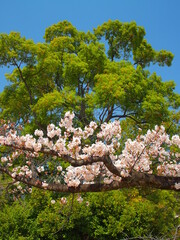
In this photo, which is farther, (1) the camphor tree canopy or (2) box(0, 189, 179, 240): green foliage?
(1) the camphor tree canopy

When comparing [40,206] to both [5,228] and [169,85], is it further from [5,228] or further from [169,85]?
[169,85]

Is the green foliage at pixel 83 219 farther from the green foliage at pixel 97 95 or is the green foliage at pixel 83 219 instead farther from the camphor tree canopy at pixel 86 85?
the camphor tree canopy at pixel 86 85

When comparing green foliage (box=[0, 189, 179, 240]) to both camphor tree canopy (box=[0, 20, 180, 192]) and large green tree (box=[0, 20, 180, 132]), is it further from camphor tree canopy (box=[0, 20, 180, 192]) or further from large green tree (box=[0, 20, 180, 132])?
large green tree (box=[0, 20, 180, 132])

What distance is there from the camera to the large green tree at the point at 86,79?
1381cm

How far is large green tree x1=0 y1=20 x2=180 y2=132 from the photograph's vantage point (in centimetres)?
1381

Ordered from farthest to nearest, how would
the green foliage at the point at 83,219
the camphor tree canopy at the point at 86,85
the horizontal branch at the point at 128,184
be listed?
1. the camphor tree canopy at the point at 86,85
2. the green foliage at the point at 83,219
3. the horizontal branch at the point at 128,184

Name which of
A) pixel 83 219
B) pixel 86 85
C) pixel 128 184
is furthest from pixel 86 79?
pixel 128 184

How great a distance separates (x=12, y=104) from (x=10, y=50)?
288cm

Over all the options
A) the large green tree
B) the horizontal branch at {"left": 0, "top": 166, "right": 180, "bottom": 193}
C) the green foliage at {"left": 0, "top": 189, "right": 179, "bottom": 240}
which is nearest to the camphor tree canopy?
the large green tree

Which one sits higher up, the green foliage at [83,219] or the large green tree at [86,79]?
the large green tree at [86,79]

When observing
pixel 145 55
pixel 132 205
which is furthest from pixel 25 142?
pixel 145 55

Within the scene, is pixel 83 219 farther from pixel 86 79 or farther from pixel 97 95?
pixel 86 79

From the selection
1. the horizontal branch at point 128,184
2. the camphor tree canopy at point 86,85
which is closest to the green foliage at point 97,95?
the camphor tree canopy at point 86,85

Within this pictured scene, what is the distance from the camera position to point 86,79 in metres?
16.1
